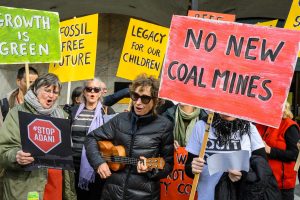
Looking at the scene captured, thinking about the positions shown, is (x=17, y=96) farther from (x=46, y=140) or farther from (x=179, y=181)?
(x=179, y=181)

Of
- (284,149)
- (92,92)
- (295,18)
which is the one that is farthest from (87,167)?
(295,18)

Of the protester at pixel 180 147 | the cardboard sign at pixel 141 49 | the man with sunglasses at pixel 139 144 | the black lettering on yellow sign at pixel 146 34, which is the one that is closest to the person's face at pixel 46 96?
the man with sunglasses at pixel 139 144

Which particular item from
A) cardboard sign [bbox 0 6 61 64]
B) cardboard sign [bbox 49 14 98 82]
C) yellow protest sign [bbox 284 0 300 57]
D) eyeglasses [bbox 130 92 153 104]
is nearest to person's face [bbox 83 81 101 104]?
cardboard sign [bbox 0 6 61 64]

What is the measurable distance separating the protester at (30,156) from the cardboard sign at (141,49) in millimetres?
2192

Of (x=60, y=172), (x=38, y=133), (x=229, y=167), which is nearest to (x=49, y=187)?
(x=60, y=172)

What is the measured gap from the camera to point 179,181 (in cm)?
436

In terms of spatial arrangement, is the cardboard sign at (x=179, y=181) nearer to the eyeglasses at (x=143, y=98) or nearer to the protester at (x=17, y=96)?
the eyeglasses at (x=143, y=98)

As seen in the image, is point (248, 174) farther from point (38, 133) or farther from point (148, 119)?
point (38, 133)

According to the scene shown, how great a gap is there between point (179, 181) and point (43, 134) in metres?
1.66

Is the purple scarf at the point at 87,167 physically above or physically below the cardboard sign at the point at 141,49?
below

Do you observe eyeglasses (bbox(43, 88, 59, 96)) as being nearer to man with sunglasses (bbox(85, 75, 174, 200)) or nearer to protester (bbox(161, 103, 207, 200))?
man with sunglasses (bbox(85, 75, 174, 200))

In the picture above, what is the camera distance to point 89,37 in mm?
5215

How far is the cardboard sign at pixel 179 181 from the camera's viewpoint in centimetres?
433

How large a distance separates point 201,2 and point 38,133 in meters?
6.68
